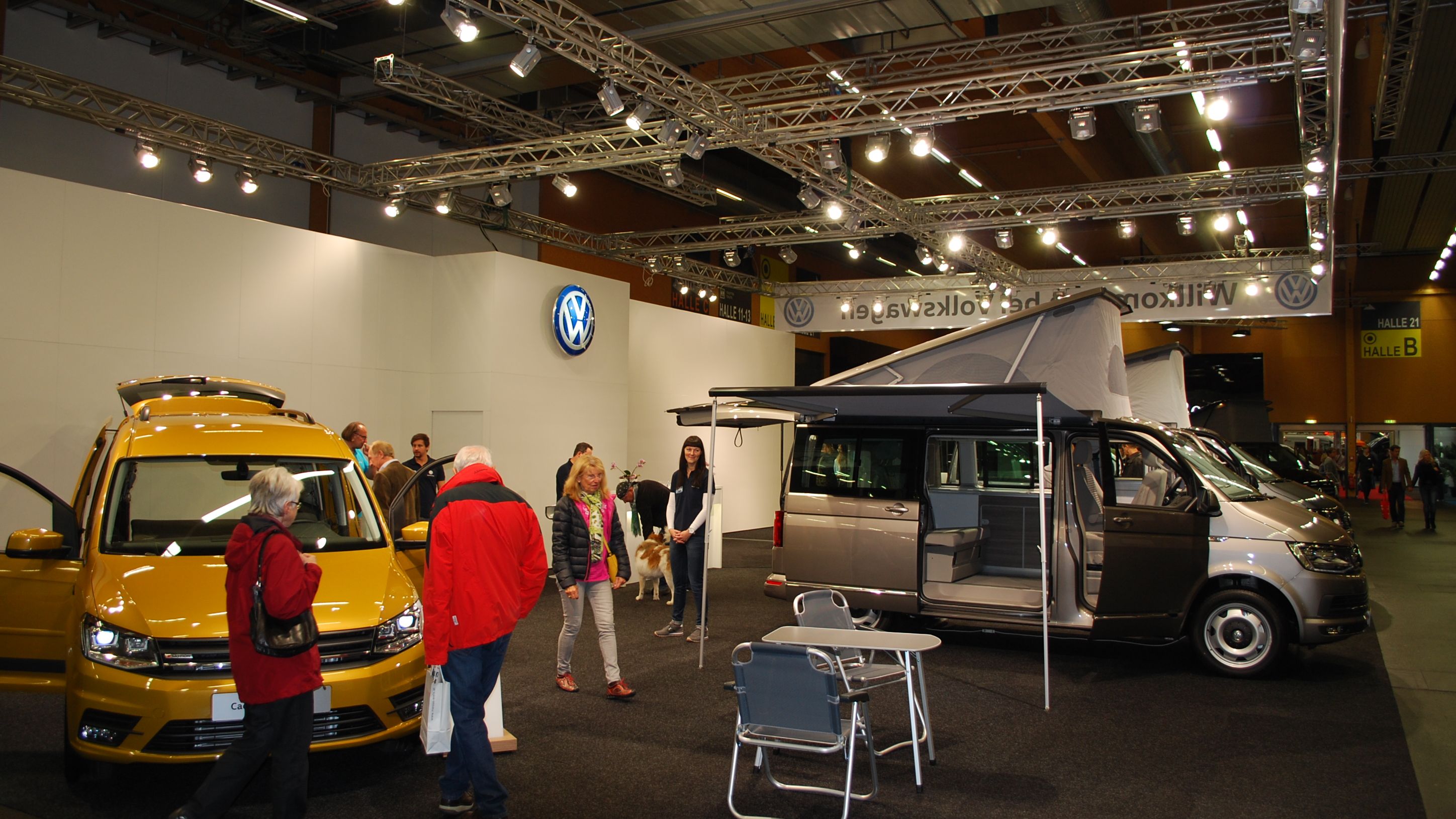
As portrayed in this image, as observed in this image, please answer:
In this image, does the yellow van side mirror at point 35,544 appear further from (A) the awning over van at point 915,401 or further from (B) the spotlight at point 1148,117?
(B) the spotlight at point 1148,117

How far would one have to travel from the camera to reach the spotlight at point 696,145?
9.59 metres

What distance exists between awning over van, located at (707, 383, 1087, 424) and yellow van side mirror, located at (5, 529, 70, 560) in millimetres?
3718

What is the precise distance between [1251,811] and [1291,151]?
1300 cm

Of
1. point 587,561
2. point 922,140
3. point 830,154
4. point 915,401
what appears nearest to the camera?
point 587,561

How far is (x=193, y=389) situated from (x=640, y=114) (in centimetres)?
430

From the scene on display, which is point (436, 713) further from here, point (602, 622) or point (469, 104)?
point (469, 104)

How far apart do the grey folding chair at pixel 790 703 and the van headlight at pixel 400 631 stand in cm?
154

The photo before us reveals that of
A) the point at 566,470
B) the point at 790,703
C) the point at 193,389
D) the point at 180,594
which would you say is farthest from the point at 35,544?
the point at 566,470

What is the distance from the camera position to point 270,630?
12.1 feet

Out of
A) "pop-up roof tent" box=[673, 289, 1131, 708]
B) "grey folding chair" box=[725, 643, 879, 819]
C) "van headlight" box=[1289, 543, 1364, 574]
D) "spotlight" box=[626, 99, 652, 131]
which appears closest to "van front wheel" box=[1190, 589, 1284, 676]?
"van headlight" box=[1289, 543, 1364, 574]

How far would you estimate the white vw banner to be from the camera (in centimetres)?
1445

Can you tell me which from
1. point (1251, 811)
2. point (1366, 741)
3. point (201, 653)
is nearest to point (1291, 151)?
point (1366, 741)

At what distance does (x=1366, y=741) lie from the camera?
550 cm

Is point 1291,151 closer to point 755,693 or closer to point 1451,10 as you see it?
point 1451,10
